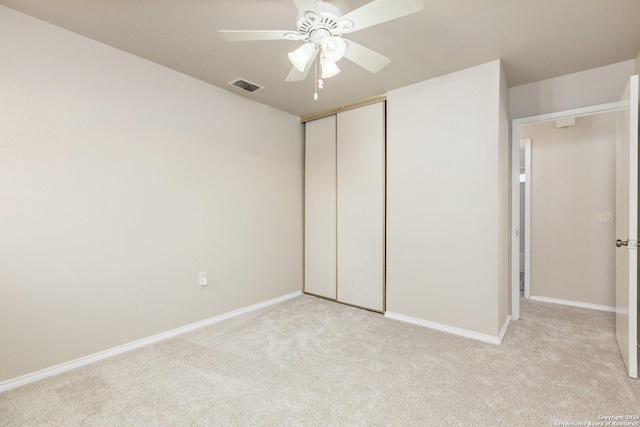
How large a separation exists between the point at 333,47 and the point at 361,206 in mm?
2002

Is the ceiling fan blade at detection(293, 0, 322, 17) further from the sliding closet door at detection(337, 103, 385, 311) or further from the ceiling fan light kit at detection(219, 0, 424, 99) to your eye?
the sliding closet door at detection(337, 103, 385, 311)

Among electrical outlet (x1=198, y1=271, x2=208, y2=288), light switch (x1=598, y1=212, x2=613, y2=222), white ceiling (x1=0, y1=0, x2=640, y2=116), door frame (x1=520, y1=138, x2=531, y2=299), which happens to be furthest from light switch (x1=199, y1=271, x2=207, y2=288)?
light switch (x1=598, y1=212, x2=613, y2=222)

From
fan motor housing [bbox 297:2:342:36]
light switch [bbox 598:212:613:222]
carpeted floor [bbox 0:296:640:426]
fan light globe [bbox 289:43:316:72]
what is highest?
fan motor housing [bbox 297:2:342:36]

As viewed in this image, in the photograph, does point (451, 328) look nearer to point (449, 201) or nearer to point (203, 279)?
point (449, 201)

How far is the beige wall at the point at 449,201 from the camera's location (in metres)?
2.53

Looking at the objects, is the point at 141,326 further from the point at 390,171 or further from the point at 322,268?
the point at 390,171

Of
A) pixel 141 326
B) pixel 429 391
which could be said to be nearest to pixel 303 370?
pixel 429 391

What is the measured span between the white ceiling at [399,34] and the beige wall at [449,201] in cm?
Answer: 25

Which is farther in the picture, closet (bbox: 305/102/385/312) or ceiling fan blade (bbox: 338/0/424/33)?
closet (bbox: 305/102/385/312)

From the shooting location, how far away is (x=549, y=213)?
3.75 meters

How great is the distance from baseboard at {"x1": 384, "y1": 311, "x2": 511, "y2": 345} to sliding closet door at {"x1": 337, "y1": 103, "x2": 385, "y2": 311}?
0.23 m

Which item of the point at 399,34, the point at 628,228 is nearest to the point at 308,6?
the point at 399,34

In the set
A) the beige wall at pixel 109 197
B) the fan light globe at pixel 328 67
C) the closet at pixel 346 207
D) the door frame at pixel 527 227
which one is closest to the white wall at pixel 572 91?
the door frame at pixel 527 227

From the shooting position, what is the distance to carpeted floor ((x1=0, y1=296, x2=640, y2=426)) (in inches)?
64.3
